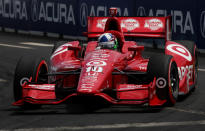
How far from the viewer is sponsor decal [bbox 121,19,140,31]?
12.2m

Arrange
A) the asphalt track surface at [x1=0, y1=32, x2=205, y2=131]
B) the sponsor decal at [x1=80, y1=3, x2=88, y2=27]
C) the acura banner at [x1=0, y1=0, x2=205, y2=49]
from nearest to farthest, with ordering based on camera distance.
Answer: the asphalt track surface at [x1=0, y1=32, x2=205, y2=131], the acura banner at [x1=0, y1=0, x2=205, y2=49], the sponsor decal at [x1=80, y1=3, x2=88, y2=27]

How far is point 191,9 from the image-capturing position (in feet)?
59.6

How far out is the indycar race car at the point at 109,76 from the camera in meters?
8.84

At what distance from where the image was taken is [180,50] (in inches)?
436

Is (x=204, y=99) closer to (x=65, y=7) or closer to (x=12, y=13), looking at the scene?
(x=65, y=7)

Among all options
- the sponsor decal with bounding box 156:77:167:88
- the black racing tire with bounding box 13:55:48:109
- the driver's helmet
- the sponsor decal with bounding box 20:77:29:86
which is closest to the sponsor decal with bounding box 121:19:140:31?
the driver's helmet

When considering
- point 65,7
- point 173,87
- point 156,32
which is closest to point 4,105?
point 173,87

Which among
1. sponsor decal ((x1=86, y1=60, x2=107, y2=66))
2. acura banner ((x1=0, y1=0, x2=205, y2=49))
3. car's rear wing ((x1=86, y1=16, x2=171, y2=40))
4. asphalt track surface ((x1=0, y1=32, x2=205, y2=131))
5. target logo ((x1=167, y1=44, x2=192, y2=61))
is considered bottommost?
asphalt track surface ((x1=0, y1=32, x2=205, y2=131))

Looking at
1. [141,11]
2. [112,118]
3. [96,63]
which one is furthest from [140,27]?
[141,11]

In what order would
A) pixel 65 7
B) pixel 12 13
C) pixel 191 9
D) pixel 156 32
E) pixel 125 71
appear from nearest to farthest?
pixel 125 71 < pixel 156 32 < pixel 191 9 < pixel 65 7 < pixel 12 13

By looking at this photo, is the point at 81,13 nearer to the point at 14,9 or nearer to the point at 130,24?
the point at 14,9

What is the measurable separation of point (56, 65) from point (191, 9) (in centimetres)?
860

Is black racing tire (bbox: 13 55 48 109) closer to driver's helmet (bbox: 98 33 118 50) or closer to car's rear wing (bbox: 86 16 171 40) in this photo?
driver's helmet (bbox: 98 33 118 50)

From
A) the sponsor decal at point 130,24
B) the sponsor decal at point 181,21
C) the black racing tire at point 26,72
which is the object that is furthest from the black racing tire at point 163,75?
the sponsor decal at point 181,21
